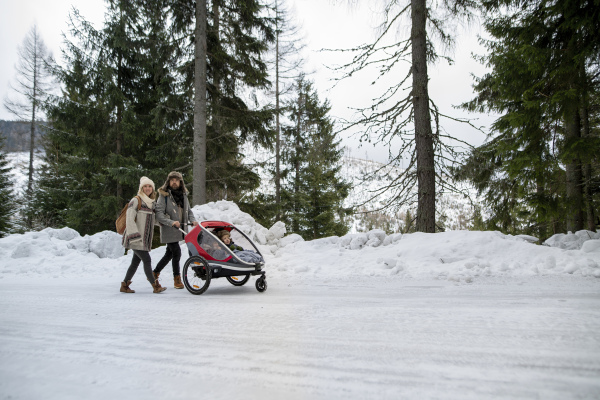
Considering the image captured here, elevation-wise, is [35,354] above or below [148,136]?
below

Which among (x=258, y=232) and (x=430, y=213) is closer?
(x=430, y=213)

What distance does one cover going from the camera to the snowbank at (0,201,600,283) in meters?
4.98

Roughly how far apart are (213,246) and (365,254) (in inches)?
135

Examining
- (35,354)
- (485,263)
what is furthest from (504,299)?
A: (35,354)

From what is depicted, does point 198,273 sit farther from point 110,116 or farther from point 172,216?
point 110,116

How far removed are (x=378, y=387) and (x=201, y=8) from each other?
13.6m

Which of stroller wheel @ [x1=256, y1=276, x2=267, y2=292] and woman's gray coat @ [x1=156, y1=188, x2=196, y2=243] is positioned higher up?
woman's gray coat @ [x1=156, y1=188, x2=196, y2=243]

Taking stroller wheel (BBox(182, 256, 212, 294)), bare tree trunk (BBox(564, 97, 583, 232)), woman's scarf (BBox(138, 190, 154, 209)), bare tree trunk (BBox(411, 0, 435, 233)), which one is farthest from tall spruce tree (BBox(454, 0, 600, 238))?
woman's scarf (BBox(138, 190, 154, 209))

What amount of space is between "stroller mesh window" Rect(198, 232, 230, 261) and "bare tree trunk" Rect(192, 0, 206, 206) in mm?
6974

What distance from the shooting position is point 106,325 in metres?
2.85

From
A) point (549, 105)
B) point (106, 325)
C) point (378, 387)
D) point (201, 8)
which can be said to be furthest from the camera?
point (201, 8)

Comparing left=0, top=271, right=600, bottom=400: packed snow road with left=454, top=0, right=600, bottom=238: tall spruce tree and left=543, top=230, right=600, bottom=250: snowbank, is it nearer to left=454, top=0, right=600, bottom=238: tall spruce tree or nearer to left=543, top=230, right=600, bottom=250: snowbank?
left=543, top=230, right=600, bottom=250: snowbank

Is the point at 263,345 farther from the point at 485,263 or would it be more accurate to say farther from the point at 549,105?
the point at 549,105

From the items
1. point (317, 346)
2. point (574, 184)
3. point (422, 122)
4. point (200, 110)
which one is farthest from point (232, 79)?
point (317, 346)
